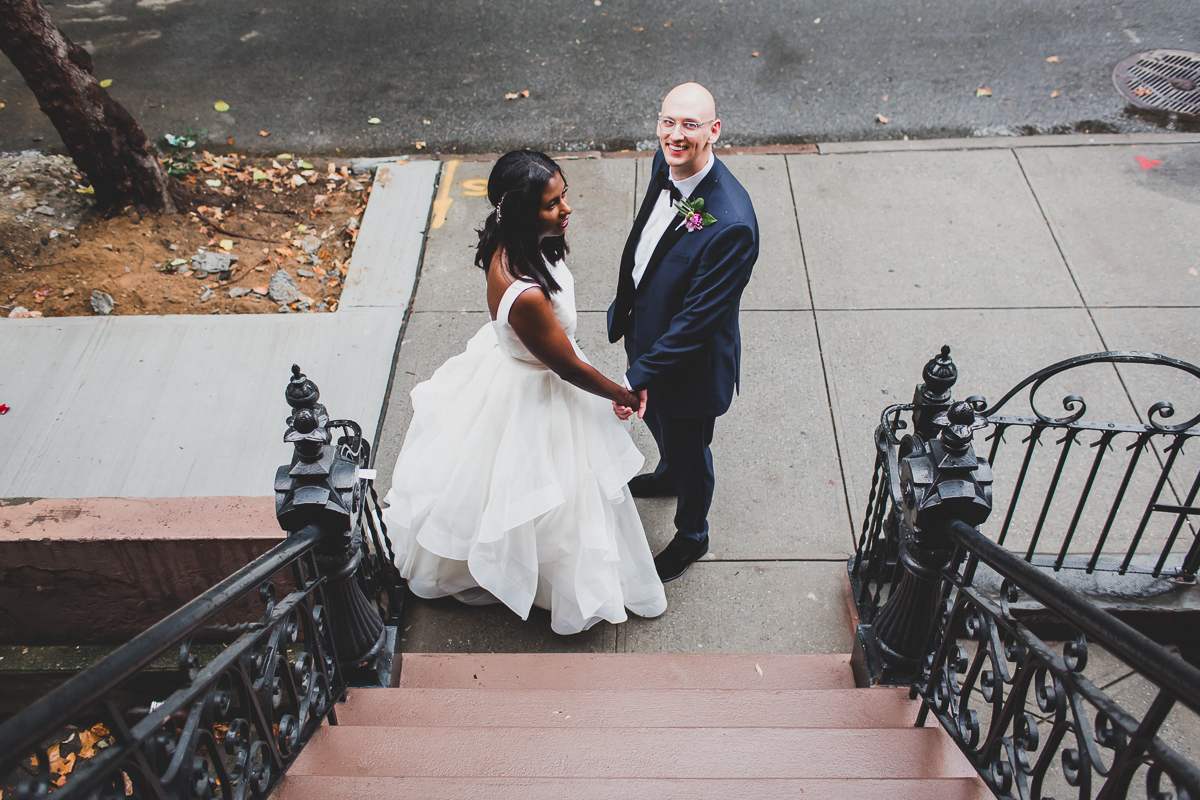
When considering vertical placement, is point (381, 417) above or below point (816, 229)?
below

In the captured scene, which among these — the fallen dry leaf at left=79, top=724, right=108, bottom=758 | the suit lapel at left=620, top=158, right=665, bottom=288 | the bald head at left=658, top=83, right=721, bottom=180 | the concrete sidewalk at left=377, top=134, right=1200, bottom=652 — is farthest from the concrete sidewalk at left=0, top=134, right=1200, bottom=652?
the bald head at left=658, top=83, right=721, bottom=180

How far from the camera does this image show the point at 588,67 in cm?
760

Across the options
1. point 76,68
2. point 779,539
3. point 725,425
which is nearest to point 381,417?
point 725,425

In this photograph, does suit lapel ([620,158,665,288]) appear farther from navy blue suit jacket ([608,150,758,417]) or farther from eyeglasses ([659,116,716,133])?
eyeglasses ([659,116,716,133])

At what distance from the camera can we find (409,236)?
5758 millimetres

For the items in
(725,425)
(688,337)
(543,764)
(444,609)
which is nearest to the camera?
(543,764)

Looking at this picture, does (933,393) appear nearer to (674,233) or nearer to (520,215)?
(674,233)

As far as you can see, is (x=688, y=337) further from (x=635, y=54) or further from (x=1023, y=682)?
(x=635, y=54)

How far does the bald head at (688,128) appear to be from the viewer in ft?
9.55

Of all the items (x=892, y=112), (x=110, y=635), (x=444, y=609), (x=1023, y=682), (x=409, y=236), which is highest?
(x=1023, y=682)

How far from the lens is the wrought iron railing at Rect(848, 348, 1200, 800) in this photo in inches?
66.7

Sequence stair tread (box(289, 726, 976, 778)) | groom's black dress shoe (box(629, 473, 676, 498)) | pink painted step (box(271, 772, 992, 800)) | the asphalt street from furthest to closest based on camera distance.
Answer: the asphalt street → groom's black dress shoe (box(629, 473, 676, 498)) → stair tread (box(289, 726, 976, 778)) → pink painted step (box(271, 772, 992, 800))

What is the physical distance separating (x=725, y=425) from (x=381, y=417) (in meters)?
1.95

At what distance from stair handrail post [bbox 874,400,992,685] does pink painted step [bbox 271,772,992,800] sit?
0.53 m
